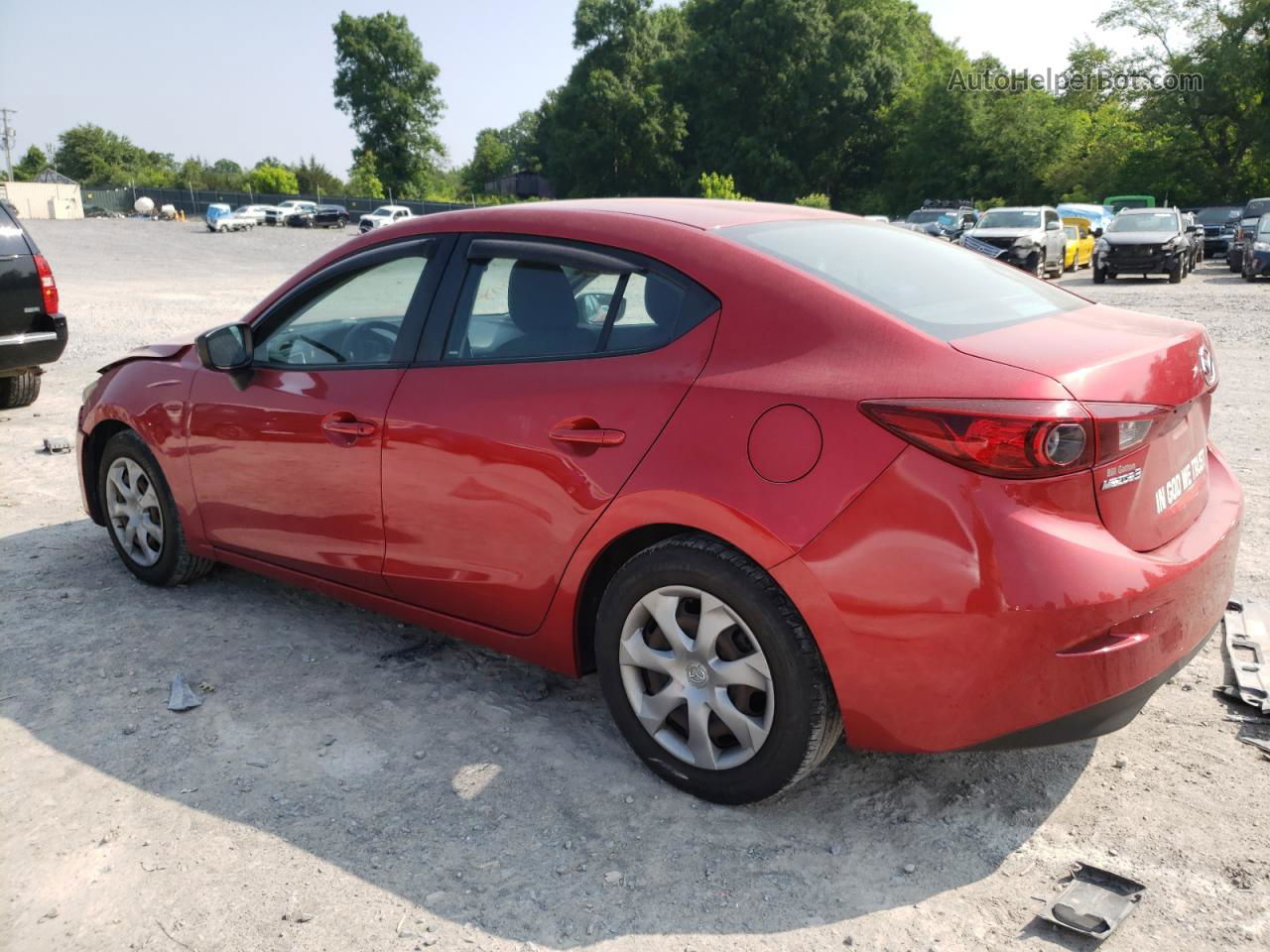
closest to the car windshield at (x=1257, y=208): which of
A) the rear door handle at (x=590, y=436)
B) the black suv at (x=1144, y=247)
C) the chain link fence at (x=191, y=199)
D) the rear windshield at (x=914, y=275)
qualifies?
the black suv at (x=1144, y=247)

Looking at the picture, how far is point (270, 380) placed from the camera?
409cm

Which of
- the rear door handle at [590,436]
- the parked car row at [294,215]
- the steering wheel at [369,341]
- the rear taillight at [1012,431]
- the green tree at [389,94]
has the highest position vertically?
the green tree at [389,94]

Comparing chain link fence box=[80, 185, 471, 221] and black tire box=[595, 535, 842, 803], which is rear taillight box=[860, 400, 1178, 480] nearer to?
black tire box=[595, 535, 842, 803]

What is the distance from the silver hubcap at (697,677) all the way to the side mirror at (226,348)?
2026 millimetres

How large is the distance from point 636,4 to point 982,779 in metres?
81.3

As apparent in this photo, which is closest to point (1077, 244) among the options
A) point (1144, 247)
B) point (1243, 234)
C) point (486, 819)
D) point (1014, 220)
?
point (1243, 234)

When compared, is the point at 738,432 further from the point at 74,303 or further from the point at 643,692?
the point at 74,303

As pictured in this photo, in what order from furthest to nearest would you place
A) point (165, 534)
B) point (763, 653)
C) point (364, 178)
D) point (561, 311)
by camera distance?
point (364, 178) < point (165, 534) < point (561, 311) < point (763, 653)

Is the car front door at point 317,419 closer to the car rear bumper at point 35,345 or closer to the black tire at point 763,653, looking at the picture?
the black tire at point 763,653

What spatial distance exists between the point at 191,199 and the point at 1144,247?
252ft

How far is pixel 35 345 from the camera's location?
844 centimetres

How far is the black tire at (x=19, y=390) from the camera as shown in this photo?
362 inches

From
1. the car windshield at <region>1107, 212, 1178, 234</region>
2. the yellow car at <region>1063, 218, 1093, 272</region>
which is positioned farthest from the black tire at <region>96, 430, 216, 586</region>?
the yellow car at <region>1063, 218, 1093, 272</region>

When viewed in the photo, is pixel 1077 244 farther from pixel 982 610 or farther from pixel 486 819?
pixel 486 819
